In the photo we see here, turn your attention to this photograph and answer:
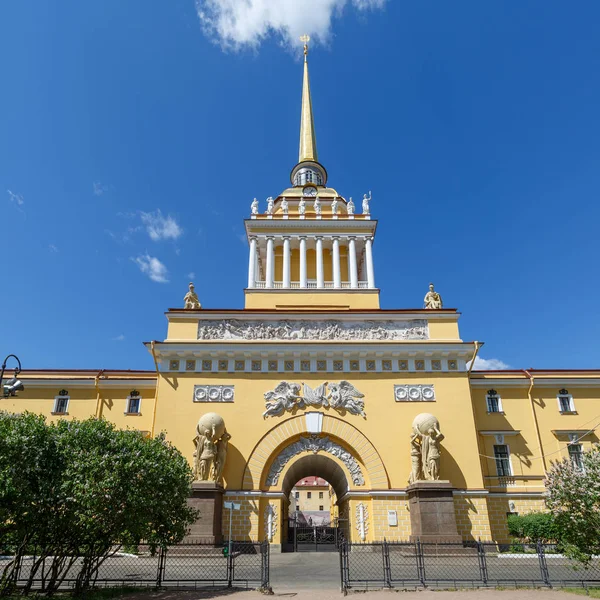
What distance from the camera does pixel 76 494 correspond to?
10.6 metres

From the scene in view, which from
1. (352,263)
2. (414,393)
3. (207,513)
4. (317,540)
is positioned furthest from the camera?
(352,263)

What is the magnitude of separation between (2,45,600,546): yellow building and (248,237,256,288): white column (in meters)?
8.28

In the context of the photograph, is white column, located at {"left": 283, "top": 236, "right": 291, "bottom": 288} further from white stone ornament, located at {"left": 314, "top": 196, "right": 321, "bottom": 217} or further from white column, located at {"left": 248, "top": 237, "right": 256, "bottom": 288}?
white stone ornament, located at {"left": 314, "top": 196, "right": 321, "bottom": 217}

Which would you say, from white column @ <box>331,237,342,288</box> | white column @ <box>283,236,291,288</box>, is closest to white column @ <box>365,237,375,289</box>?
white column @ <box>331,237,342,288</box>

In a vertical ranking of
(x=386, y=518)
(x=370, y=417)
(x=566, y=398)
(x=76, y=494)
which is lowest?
(x=386, y=518)

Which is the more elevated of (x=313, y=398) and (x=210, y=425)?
(x=313, y=398)

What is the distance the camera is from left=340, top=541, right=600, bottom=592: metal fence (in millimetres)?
11781

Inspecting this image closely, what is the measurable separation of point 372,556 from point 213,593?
750 centimetres

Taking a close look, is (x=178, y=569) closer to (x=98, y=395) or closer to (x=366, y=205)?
(x=98, y=395)

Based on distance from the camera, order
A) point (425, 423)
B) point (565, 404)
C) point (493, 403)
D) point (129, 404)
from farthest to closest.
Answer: point (129, 404) → point (565, 404) → point (493, 403) → point (425, 423)

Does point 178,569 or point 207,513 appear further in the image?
point 207,513

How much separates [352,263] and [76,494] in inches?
A: 914

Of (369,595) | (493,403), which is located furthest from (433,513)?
(369,595)

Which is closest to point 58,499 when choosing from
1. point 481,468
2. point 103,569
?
point 103,569
